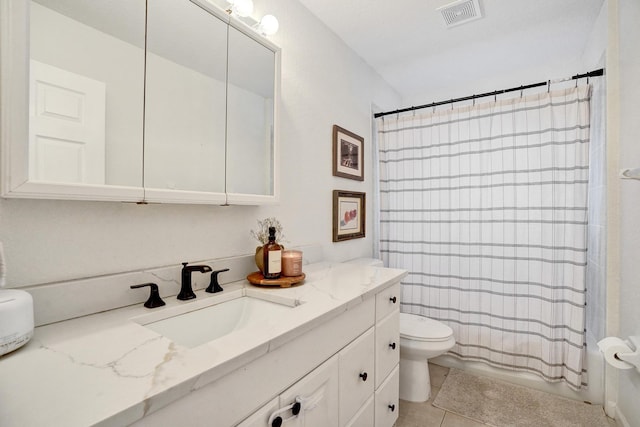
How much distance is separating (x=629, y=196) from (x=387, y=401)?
63.2 inches

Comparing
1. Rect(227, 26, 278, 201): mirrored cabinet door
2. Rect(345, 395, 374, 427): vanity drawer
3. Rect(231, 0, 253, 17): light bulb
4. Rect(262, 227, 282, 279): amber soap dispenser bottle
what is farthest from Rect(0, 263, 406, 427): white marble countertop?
Rect(231, 0, 253, 17): light bulb

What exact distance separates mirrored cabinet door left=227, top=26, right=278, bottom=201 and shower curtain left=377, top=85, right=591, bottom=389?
1328 mm

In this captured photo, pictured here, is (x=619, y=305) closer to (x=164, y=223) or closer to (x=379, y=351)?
(x=379, y=351)

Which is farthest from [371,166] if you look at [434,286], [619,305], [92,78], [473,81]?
[92,78]

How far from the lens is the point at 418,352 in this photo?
5.94 feet

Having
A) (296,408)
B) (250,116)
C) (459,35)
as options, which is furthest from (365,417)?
(459,35)

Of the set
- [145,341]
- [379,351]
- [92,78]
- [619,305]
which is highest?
[92,78]

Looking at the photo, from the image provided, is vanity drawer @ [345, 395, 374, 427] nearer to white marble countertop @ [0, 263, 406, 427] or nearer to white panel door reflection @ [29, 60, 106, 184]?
white marble countertop @ [0, 263, 406, 427]

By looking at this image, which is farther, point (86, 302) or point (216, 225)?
point (216, 225)

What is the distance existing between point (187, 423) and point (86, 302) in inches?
21.8

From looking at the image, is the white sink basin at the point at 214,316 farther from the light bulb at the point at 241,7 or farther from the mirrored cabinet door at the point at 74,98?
the light bulb at the point at 241,7

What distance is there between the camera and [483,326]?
2.09 metres

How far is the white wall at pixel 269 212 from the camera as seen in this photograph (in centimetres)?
83

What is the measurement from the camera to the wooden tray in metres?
1.20
